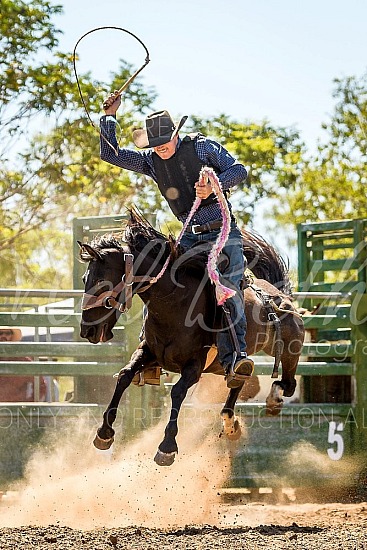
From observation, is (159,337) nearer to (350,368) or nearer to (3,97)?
(350,368)

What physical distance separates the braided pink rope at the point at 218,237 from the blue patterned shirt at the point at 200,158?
143mm

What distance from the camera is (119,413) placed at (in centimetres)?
834

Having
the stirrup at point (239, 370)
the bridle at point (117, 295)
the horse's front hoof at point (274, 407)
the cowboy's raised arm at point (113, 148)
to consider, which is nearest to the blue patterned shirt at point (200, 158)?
the cowboy's raised arm at point (113, 148)

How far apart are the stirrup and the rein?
423 millimetres

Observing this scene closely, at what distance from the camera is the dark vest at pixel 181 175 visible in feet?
20.2

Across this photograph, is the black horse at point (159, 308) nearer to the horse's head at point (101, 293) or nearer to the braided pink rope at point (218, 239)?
the horse's head at point (101, 293)

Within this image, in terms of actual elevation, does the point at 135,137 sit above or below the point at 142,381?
above

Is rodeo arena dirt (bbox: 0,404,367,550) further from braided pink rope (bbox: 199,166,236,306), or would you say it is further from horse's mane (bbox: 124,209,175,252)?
horse's mane (bbox: 124,209,175,252)

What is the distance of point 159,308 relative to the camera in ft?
19.5

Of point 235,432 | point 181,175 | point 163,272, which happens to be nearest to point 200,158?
point 181,175

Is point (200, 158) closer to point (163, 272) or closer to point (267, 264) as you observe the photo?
point (163, 272)

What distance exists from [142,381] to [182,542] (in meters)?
1.30

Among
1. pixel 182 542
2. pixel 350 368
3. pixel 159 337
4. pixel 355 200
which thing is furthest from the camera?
pixel 355 200

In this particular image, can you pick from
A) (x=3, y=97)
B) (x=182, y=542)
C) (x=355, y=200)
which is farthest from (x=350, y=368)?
(x=355, y=200)
